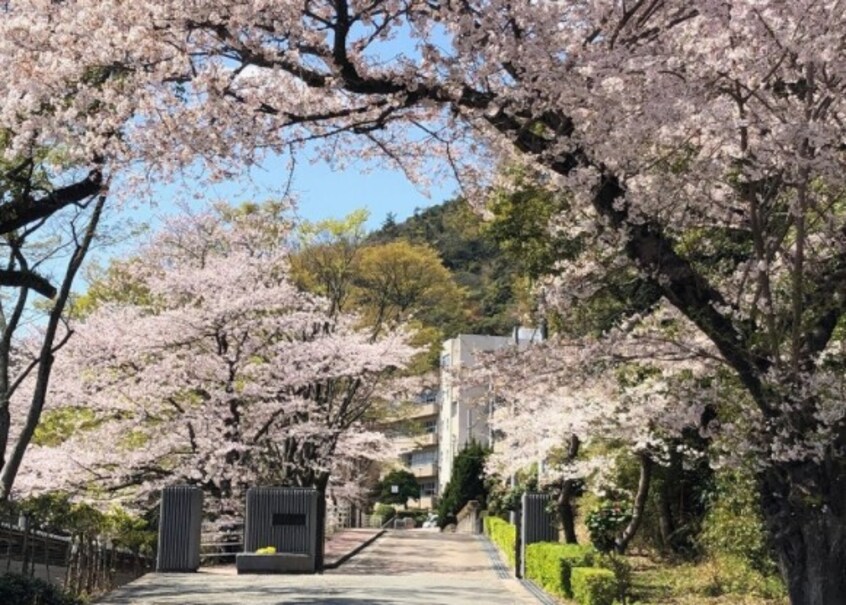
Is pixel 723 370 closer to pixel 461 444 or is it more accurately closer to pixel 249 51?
pixel 249 51

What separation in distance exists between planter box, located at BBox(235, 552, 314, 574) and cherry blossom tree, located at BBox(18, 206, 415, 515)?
2.66 m

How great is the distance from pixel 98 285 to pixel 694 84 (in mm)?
19587

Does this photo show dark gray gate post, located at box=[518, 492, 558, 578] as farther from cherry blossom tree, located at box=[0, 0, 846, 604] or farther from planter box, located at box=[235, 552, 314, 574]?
cherry blossom tree, located at box=[0, 0, 846, 604]

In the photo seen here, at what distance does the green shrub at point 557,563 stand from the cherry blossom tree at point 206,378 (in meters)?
6.96

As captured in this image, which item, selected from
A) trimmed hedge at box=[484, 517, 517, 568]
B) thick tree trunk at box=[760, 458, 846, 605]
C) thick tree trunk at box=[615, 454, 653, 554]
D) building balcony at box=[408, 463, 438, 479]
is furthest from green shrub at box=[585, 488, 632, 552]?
building balcony at box=[408, 463, 438, 479]

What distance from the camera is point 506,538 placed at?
69.5 feet

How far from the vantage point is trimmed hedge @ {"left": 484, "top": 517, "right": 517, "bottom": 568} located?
18.7 meters

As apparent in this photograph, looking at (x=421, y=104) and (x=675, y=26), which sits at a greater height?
(x=675, y=26)

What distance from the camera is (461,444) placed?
2156 inches

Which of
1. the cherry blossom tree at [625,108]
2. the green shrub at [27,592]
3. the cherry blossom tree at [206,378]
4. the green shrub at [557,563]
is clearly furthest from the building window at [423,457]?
the cherry blossom tree at [625,108]

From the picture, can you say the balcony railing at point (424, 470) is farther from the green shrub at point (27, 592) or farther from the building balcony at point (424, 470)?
the green shrub at point (27, 592)

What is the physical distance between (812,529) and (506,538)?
1570 centimetres

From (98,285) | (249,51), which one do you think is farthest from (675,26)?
(98,285)

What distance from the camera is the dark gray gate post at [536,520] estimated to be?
55.1 feet
